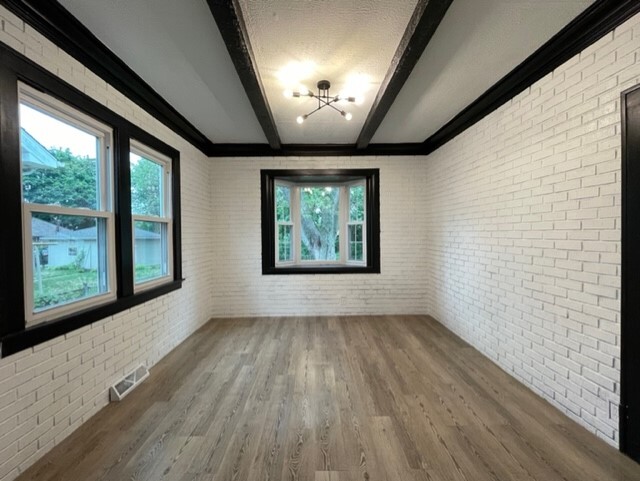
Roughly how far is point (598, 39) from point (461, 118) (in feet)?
4.82

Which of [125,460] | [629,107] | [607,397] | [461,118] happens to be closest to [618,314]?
[607,397]

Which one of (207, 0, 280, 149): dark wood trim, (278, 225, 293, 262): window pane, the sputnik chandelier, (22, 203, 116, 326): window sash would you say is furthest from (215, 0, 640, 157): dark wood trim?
(22, 203, 116, 326): window sash

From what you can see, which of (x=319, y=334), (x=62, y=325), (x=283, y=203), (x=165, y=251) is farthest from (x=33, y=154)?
(x=283, y=203)

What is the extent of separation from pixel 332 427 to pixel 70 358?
6.05ft

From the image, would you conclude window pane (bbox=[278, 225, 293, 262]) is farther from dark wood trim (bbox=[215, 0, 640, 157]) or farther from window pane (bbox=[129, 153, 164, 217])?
window pane (bbox=[129, 153, 164, 217])

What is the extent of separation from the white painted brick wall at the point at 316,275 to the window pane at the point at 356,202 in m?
0.47

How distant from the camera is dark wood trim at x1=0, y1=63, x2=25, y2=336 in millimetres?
1470

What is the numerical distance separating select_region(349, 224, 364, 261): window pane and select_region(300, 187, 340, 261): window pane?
24cm

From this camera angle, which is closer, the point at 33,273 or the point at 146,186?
the point at 33,273

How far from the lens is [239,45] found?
188cm

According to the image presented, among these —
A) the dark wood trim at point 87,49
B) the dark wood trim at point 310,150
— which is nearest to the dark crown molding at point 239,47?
the dark wood trim at point 87,49

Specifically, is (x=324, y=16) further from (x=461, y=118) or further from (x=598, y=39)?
(x=461, y=118)

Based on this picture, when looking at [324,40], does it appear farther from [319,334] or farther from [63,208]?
[319,334]

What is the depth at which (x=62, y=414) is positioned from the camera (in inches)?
70.6
